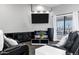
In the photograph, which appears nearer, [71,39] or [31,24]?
[31,24]

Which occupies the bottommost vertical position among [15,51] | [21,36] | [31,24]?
[15,51]

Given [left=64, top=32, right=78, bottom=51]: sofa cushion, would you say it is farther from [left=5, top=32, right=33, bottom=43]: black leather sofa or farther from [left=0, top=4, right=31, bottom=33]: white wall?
[left=0, top=4, right=31, bottom=33]: white wall

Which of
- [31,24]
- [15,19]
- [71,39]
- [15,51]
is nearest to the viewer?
[15,51]

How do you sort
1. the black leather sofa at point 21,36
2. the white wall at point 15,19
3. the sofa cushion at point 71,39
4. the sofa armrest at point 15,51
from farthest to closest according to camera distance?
the sofa cushion at point 71,39
the black leather sofa at point 21,36
the white wall at point 15,19
the sofa armrest at point 15,51

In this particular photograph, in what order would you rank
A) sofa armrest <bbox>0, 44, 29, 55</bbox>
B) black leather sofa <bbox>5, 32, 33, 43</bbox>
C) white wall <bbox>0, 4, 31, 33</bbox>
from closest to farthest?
sofa armrest <bbox>0, 44, 29, 55</bbox> → white wall <bbox>0, 4, 31, 33</bbox> → black leather sofa <bbox>5, 32, 33, 43</bbox>

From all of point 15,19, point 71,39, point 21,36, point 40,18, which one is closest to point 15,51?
point 21,36

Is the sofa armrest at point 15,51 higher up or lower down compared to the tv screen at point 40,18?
lower down

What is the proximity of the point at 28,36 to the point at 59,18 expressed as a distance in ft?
1.76

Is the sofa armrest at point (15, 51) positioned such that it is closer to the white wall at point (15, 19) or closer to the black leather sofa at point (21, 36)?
the black leather sofa at point (21, 36)

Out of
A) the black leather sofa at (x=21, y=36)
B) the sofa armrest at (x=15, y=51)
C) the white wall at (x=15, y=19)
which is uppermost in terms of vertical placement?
the white wall at (x=15, y=19)

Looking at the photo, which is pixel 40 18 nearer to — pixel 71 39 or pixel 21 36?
pixel 21 36

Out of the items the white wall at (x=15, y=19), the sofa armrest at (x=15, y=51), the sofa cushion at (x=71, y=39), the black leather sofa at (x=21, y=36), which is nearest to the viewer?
the sofa armrest at (x=15, y=51)

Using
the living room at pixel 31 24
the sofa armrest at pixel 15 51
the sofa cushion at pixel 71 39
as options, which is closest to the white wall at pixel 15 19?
the living room at pixel 31 24

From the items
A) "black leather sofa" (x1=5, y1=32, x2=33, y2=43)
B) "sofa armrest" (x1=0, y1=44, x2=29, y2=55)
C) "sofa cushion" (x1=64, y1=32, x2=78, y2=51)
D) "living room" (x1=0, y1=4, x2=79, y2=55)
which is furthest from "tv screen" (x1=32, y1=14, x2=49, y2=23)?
"sofa cushion" (x1=64, y1=32, x2=78, y2=51)
